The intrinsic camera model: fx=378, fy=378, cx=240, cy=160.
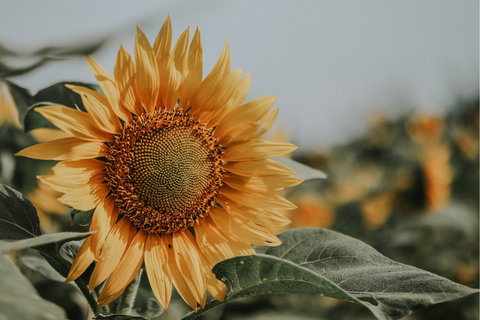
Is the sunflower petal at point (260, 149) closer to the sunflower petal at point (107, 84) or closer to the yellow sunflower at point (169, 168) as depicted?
the yellow sunflower at point (169, 168)

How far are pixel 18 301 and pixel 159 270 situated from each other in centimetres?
44

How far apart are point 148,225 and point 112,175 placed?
0.47 ft

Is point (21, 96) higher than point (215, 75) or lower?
lower

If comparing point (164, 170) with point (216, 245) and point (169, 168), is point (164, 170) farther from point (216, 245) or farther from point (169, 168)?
point (216, 245)

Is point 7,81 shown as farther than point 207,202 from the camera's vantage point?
No

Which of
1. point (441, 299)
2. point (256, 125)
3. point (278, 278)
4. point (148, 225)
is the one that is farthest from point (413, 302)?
point (148, 225)

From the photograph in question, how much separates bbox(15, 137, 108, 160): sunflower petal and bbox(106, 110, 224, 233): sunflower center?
0.22 feet

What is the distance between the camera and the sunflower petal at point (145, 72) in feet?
2.59

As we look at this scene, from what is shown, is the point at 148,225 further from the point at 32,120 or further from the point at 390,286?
the point at 390,286

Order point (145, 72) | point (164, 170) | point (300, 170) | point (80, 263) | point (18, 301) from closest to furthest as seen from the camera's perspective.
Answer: point (18, 301), point (80, 263), point (145, 72), point (164, 170), point (300, 170)

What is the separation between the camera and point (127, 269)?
0.78 m

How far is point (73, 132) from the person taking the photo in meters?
0.76

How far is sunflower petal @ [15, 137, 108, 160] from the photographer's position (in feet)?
2.33

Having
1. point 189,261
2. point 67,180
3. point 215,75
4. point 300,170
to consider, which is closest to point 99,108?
point 67,180
